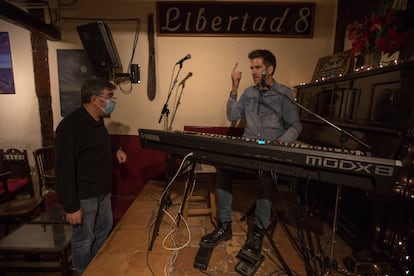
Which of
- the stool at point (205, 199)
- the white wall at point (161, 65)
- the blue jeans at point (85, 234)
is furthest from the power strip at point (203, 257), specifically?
the white wall at point (161, 65)

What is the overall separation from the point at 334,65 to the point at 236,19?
4.28ft

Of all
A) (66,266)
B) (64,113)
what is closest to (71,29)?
(64,113)

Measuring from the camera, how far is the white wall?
2844 mm

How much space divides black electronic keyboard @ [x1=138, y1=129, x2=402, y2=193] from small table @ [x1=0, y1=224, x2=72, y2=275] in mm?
1266

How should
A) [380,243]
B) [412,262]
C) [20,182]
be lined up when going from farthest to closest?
[20,182] < [380,243] < [412,262]

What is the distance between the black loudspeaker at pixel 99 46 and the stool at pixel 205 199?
5.62ft

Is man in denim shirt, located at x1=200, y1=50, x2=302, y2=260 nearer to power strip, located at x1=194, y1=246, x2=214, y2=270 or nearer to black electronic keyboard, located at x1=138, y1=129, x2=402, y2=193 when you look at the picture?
power strip, located at x1=194, y1=246, x2=214, y2=270

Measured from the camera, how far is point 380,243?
1.48 metres

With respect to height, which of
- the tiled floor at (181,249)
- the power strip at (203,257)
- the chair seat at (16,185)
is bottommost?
the tiled floor at (181,249)

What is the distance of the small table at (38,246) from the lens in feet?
5.59

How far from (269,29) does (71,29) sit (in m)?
2.55

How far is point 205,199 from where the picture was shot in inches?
93.7

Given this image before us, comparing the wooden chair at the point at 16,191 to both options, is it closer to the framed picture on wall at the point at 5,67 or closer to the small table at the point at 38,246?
the small table at the point at 38,246

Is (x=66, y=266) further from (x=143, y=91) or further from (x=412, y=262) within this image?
(x=412, y=262)
